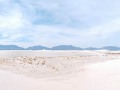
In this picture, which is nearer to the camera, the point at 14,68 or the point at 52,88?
the point at 52,88

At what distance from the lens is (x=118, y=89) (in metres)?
13.8

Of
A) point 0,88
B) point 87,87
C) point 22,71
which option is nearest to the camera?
point 0,88

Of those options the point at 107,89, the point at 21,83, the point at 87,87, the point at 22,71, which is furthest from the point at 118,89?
the point at 22,71

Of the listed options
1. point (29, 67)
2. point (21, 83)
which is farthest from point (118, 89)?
point (29, 67)

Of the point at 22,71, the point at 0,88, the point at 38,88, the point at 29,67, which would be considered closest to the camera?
the point at 0,88

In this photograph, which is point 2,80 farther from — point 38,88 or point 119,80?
point 119,80

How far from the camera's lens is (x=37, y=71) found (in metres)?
24.8

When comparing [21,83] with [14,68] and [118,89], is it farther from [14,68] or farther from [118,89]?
[14,68]

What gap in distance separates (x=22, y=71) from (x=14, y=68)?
4.00ft

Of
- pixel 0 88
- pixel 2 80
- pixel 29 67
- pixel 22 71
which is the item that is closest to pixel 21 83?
pixel 2 80

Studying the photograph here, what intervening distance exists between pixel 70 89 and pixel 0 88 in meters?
3.89

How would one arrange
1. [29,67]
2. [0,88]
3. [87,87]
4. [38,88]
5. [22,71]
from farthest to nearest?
1. [29,67]
2. [22,71]
3. [87,87]
4. [38,88]
5. [0,88]

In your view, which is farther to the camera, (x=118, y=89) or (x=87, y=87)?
(x=87, y=87)

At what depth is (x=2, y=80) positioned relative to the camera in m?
14.1
